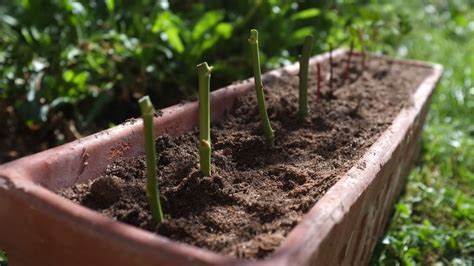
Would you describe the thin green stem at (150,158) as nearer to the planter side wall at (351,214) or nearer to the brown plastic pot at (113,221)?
the brown plastic pot at (113,221)

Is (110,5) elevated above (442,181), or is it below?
above

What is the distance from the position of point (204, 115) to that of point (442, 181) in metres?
1.95

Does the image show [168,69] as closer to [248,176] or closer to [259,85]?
[259,85]

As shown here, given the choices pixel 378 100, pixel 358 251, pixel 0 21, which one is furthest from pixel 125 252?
pixel 0 21

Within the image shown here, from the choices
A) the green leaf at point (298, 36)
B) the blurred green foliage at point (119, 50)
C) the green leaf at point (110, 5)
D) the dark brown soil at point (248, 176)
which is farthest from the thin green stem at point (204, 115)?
the green leaf at point (298, 36)

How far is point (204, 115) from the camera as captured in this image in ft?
4.47

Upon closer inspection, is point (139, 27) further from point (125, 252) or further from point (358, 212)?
point (125, 252)

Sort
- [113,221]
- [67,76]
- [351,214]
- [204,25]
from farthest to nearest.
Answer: [204,25] → [67,76] → [351,214] → [113,221]

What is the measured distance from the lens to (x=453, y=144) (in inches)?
120

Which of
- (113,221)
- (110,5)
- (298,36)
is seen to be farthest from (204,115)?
(298,36)

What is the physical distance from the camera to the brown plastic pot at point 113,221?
1.02 meters

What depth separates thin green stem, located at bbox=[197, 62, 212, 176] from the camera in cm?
130

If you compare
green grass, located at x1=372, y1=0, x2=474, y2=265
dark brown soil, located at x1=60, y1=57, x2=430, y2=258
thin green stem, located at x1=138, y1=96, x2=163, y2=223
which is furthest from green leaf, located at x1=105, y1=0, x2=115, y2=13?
thin green stem, located at x1=138, y1=96, x2=163, y2=223

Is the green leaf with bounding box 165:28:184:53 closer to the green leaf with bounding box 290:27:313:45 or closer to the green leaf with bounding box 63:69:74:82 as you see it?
the green leaf with bounding box 63:69:74:82
